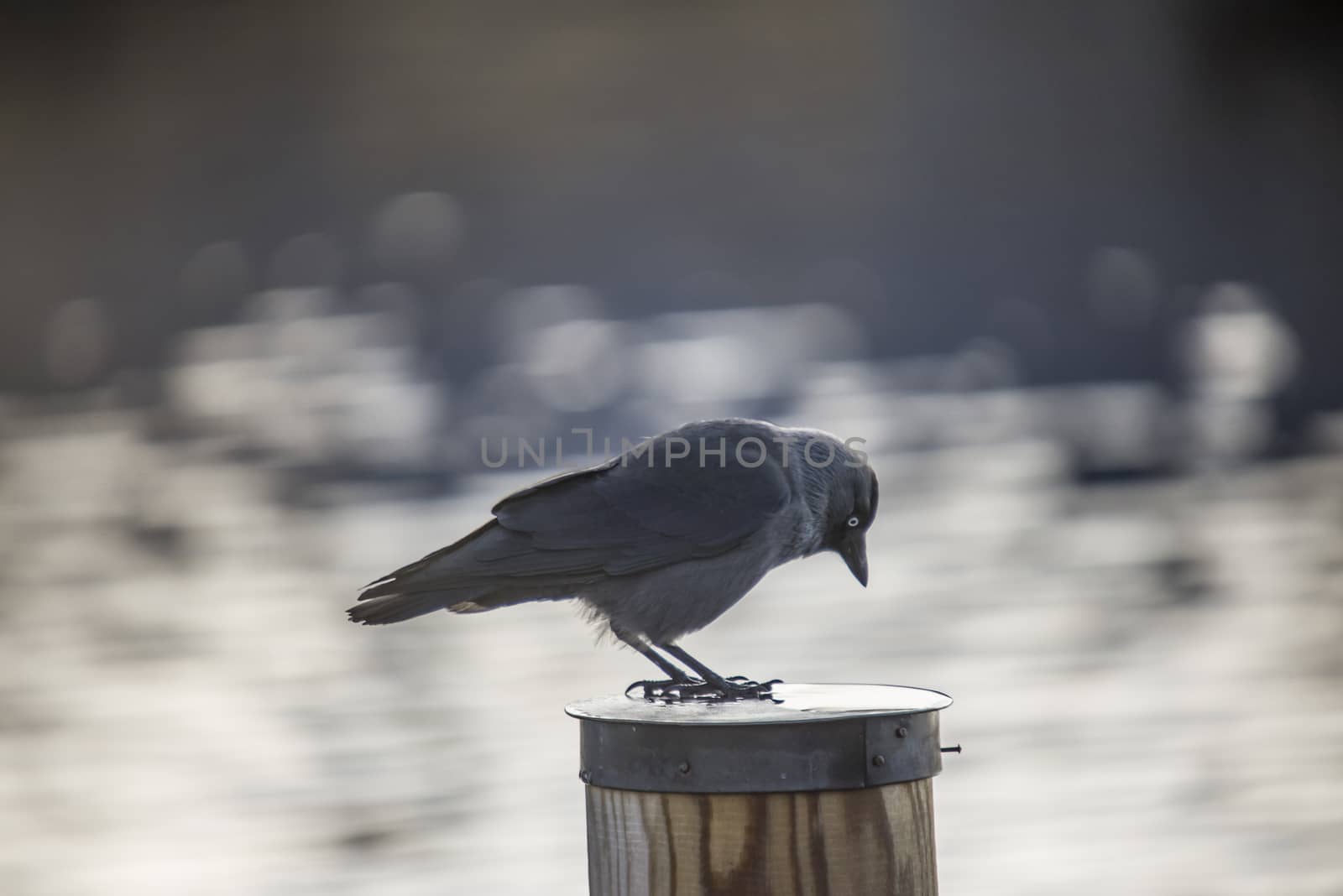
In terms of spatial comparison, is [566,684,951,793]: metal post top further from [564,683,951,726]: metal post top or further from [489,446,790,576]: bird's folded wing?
[489,446,790,576]: bird's folded wing

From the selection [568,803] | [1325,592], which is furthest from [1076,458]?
[568,803]

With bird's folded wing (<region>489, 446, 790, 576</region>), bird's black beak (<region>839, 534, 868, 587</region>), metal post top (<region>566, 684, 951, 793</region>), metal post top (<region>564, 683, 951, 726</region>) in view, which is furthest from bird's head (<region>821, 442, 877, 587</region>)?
metal post top (<region>566, 684, 951, 793</region>)

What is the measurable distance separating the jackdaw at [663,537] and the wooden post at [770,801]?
1.89 feet

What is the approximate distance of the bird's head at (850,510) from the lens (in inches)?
117

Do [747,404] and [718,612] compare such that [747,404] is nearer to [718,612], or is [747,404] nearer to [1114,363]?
[1114,363]

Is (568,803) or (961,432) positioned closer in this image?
(568,803)

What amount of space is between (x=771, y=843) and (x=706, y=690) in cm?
78

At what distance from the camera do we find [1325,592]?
560 centimetres

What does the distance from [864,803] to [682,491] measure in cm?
103

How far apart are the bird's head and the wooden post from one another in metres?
1.03

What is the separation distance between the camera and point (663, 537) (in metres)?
2.75

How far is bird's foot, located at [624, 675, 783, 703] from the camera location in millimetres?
2396

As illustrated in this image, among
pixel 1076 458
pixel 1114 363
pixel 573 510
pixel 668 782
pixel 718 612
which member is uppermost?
pixel 1114 363

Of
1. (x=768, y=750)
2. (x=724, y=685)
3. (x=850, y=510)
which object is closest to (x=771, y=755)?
(x=768, y=750)
